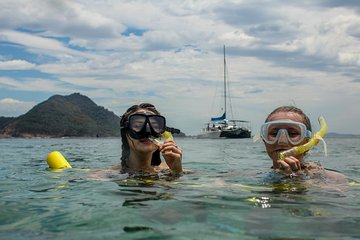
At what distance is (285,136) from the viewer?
14.3ft

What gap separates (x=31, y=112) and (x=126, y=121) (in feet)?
447

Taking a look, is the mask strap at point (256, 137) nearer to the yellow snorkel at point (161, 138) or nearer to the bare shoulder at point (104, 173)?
the yellow snorkel at point (161, 138)

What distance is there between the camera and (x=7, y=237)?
2.54m

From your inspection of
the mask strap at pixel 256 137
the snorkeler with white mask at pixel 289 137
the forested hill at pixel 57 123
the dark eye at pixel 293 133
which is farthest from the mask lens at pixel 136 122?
the forested hill at pixel 57 123

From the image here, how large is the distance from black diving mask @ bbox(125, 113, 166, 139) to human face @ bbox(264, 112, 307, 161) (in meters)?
1.46

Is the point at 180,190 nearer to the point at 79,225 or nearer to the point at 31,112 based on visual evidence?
the point at 79,225

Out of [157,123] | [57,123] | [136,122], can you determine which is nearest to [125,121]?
[136,122]

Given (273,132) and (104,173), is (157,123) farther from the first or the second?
(273,132)

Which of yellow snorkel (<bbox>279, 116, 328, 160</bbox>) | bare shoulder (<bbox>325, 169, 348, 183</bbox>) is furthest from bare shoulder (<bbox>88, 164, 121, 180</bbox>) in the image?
bare shoulder (<bbox>325, 169, 348, 183</bbox>)

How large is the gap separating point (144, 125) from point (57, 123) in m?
122

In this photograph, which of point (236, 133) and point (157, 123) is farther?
point (236, 133)

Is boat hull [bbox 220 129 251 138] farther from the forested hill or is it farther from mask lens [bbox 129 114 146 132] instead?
mask lens [bbox 129 114 146 132]

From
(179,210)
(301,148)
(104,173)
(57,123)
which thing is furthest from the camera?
(57,123)

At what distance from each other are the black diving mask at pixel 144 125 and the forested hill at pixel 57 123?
10251 cm
